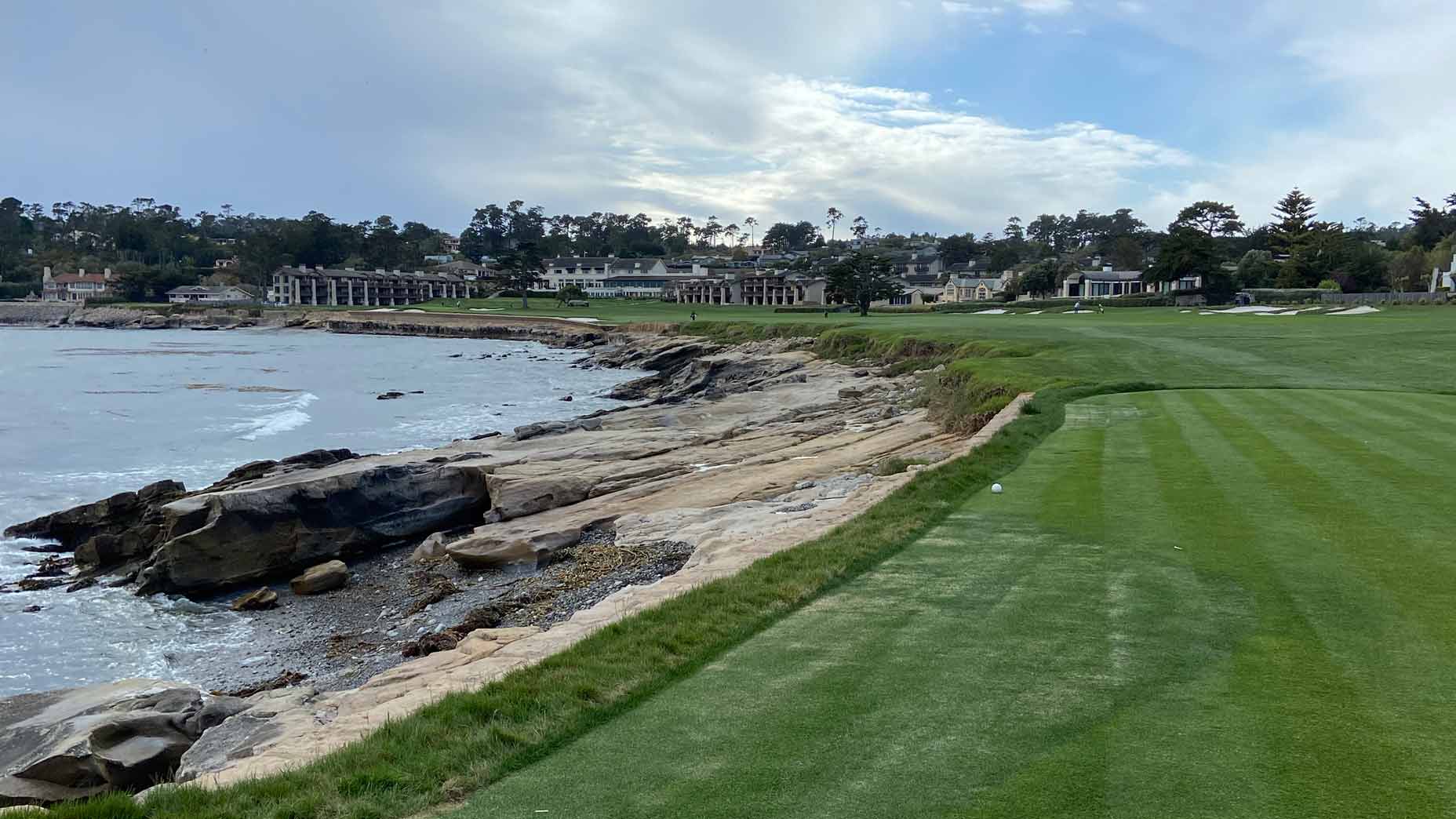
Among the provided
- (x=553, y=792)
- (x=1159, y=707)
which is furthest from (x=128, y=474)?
(x=1159, y=707)

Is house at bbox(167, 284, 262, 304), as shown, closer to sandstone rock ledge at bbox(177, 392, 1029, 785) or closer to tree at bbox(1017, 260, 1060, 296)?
tree at bbox(1017, 260, 1060, 296)

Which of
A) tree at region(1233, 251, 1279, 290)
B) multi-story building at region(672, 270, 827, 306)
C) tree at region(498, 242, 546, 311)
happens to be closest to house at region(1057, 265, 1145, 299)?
tree at region(1233, 251, 1279, 290)

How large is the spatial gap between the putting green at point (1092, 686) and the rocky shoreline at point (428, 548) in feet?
7.20

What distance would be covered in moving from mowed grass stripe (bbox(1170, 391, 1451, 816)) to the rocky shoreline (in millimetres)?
5210

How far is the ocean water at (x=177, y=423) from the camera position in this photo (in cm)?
1446

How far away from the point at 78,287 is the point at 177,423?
Result: 176 meters

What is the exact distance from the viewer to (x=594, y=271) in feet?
592

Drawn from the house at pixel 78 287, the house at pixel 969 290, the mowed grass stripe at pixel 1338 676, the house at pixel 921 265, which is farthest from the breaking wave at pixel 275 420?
the house at pixel 78 287

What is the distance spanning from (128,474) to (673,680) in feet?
87.9

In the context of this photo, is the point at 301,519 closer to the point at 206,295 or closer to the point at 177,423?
the point at 177,423

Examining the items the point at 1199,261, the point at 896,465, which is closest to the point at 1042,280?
the point at 1199,261

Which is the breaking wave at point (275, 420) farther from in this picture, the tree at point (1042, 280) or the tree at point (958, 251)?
the tree at point (958, 251)

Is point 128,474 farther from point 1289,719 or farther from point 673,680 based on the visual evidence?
point 1289,719

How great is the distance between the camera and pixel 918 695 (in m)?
6.53
